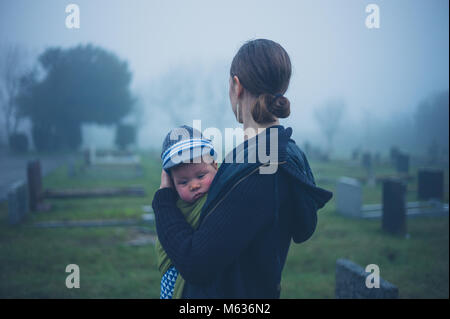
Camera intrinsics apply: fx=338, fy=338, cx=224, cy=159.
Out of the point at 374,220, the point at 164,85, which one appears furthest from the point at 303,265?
the point at 164,85

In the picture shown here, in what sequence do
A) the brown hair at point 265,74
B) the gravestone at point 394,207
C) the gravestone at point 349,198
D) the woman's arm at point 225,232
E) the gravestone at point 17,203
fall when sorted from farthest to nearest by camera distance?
the gravestone at point 349,198, the gravestone at point 17,203, the gravestone at point 394,207, the brown hair at point 265,74, the woman's arm at point 225,232

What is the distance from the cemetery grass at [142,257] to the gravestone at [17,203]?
21 centimetres

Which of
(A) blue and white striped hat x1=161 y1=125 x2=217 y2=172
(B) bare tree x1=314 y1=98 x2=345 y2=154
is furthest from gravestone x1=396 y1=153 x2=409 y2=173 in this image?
(B) bare tree x1=314 y1=98 x2=345 y2=154

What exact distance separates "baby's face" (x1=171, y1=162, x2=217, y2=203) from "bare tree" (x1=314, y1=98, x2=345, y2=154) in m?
42.7

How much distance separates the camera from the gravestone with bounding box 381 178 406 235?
719 centimetres

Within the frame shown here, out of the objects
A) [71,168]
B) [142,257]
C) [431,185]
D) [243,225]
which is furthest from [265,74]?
[71,168]

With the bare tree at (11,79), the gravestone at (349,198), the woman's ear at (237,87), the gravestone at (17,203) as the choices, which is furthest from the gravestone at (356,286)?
the bare tree at (11,79)

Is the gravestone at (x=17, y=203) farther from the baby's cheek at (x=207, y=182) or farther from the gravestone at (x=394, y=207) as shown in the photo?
the gravestone at (x=394, y=207)

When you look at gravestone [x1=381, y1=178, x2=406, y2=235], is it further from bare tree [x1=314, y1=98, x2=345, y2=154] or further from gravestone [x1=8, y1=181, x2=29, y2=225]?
bare tree [x1=314, y1=98, x2=345, y2=154]

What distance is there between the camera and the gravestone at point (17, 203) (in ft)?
25.3

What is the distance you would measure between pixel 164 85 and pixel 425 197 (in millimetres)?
41415

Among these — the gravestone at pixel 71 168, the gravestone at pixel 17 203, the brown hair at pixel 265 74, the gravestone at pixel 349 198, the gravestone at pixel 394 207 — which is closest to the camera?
the brown hair at pixel 265 74
